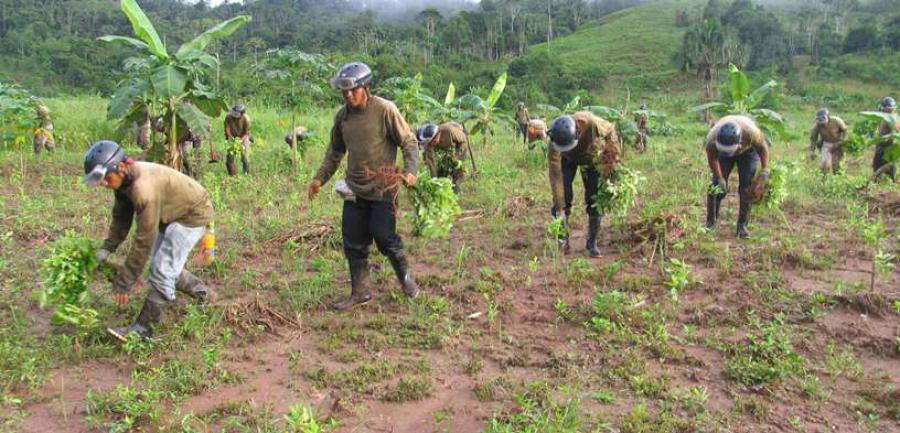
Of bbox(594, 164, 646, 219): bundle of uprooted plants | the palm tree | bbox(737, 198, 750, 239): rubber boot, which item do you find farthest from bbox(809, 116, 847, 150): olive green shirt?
the palm tree

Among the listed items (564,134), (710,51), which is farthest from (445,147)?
(710,51)

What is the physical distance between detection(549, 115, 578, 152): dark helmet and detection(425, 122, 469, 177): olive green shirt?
10.6 ft

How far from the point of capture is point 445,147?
352 inches

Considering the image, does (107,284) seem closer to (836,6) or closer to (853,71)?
(853,71)

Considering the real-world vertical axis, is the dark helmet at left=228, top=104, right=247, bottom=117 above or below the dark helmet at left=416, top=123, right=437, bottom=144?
above

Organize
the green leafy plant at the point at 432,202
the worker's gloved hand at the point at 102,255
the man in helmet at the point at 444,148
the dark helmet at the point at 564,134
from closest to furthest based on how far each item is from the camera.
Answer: the worker's gloved hand at the point at 102,255 < the green leafy plant at the point at 432,202 < the dark helmet at the point at 564,134 < the man in helmet at the point at 444,148

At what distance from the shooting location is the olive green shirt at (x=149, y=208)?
4.00 meters

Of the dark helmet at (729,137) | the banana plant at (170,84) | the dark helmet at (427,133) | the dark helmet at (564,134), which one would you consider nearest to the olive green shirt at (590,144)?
the dark helmet at (564,134)

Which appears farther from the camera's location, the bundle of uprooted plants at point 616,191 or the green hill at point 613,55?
the green hill at point 613,55

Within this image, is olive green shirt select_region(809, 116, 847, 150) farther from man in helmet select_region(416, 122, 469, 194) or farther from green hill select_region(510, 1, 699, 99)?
Result: green hill select_region(510, 1, 699, 99)

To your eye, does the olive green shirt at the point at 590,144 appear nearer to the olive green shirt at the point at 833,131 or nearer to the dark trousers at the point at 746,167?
the dark trousers at the point at 746,167

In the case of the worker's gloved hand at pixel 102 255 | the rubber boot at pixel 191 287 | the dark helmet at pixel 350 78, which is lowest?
the rubber boot at pixel 191 287

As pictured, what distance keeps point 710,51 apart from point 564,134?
38.6m

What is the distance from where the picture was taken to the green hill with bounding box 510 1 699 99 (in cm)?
3841
